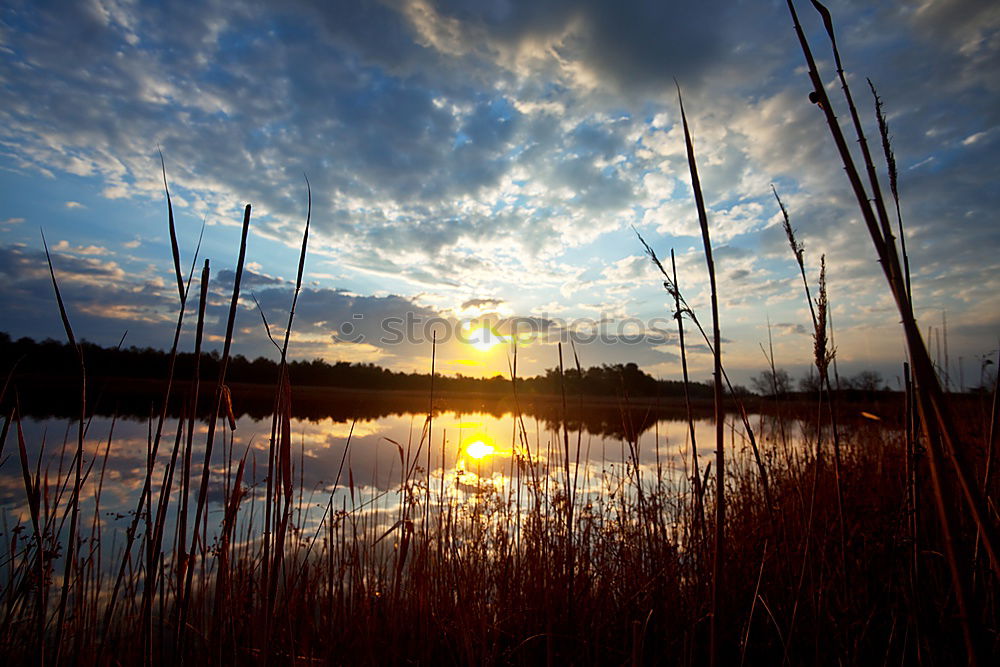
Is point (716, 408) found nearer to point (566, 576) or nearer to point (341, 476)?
point (566, 576)

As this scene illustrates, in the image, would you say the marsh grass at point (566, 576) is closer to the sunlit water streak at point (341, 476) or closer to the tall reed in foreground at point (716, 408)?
the tall reed in foreground at point (716, 408)

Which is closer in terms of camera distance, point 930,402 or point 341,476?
point 930,402

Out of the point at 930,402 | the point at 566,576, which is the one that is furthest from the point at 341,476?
the point at 930,402

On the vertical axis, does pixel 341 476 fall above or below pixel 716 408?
below

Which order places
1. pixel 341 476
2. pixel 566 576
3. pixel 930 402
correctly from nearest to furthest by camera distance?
pixel 930 402 → pixel 566 576 → pixel 341 476

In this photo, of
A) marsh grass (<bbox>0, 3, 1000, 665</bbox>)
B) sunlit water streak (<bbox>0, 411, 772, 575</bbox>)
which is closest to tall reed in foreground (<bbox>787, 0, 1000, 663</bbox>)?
marsh grass (<bbox>0, 3, 1000, 665</bbox>)

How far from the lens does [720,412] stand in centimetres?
61

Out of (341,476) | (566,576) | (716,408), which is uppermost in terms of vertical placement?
(716,408)

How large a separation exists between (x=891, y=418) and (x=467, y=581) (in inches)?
320

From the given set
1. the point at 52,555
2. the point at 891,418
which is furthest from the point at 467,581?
the point at 891,418

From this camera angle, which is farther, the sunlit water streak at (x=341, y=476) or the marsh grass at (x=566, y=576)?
the sunlit water streak at (x=341, y=476)

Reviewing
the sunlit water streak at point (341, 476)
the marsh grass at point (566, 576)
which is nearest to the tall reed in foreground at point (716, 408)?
the marsh grass at point (566, 576)

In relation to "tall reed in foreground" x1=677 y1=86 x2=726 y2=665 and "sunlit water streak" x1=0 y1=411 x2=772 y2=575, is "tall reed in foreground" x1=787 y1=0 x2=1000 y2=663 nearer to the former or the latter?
"tall reed in foreground" x1=677 y1=86 x2=726 y2=665

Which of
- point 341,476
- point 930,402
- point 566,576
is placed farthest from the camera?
point 341,476
